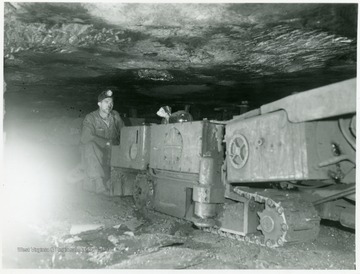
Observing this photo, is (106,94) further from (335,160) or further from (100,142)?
(335,160)

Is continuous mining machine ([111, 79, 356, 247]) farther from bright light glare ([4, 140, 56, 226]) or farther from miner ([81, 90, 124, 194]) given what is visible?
bright light glare ([4, 140, 56, 226])

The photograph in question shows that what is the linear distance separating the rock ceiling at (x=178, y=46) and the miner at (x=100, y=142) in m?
0.61

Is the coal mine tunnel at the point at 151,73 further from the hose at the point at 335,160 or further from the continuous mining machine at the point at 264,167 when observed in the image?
the hose at the point at 335,160

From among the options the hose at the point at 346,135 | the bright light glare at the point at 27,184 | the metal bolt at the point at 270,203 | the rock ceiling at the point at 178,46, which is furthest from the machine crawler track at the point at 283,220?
the bright light glare at the point at 27,184

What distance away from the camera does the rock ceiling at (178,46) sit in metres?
3.10

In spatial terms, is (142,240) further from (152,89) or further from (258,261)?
(152,89)

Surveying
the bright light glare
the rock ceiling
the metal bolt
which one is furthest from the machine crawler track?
the bright light glare

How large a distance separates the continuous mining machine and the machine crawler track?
1cm

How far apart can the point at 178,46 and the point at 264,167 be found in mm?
1877

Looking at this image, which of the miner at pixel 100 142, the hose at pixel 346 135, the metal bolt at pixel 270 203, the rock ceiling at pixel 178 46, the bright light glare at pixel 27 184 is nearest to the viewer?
the hose at pixel 346 135

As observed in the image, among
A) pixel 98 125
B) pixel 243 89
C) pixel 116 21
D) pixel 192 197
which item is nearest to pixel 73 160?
pixel 98 125

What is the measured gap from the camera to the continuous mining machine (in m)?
2.80

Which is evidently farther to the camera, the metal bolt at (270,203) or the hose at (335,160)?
the metal bolt at (270,203)

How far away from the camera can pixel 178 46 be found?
4105mm
